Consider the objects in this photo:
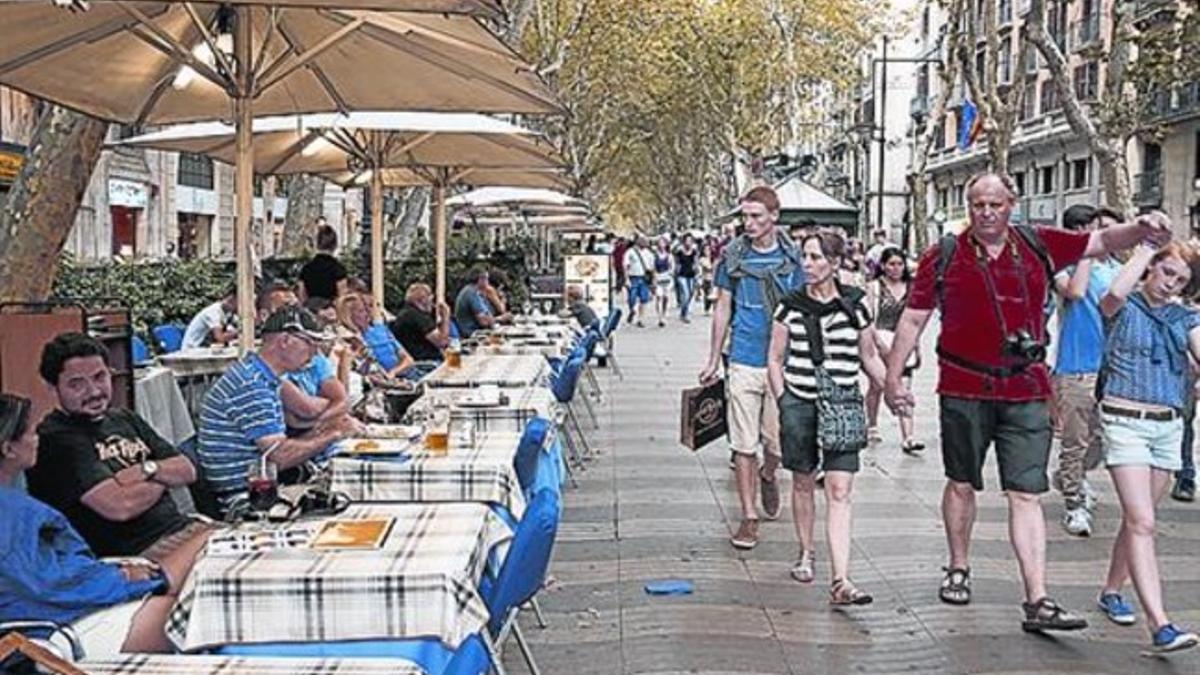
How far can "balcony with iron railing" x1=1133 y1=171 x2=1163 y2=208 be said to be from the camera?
43844 millimetres

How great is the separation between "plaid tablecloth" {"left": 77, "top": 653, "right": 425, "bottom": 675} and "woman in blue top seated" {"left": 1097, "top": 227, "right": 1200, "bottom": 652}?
12.3 ft

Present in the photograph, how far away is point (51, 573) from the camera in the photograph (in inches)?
159

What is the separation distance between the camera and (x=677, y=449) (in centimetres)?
1163

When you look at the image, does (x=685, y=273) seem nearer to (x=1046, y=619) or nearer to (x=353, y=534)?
(x=1046, y=619)

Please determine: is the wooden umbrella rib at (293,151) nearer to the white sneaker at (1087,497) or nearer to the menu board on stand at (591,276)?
the white sneaker at (1087,497)

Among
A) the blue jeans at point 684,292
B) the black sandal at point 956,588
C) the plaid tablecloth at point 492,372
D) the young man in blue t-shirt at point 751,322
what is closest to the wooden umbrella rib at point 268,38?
the plaid tablecloth at point 492,372

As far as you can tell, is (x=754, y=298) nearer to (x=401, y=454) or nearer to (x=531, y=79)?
(x=531, y=79)

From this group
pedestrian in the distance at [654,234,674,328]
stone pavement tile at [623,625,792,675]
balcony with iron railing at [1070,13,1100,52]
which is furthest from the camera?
balcony with iron railing at [1070,13,1100,52]

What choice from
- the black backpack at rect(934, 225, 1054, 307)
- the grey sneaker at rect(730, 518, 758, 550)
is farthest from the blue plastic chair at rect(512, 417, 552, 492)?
the grey sneaker at rect(730, 518, 758, 550)

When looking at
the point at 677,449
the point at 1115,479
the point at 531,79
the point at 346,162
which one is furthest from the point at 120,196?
the point at 1115,479

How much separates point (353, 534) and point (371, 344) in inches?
242

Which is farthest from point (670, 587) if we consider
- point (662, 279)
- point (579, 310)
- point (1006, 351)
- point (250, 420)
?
point (662, 279)

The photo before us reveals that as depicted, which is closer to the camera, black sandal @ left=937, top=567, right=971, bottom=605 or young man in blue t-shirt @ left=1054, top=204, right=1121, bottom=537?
black sandal @ left=937, top=567, right=971, bottom=605

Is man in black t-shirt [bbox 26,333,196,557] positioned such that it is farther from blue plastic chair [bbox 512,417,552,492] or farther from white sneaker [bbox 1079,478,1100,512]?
white sneaker [bbox 1079,478,1100,512]
